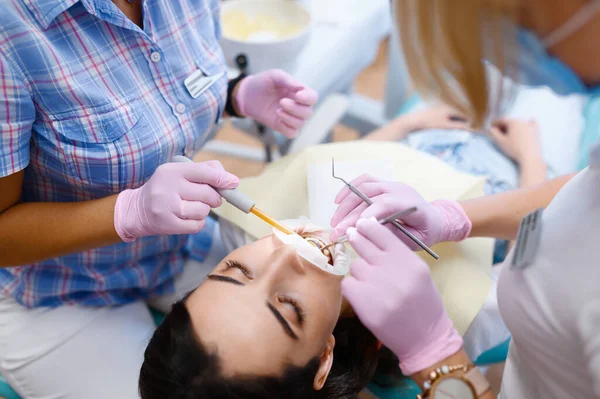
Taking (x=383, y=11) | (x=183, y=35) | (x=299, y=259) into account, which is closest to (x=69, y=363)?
(x=299, y=259)

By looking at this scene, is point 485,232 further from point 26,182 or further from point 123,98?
point 26,182

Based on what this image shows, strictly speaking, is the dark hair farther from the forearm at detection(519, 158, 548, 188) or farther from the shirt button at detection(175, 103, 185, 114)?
the forearm at detection(519, 158, 548, 188)

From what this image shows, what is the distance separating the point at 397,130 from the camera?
1.69 metres

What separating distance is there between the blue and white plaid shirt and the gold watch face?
2.38ft

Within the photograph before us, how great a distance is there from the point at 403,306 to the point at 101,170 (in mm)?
664

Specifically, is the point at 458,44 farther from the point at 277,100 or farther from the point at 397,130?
the point at 397,130

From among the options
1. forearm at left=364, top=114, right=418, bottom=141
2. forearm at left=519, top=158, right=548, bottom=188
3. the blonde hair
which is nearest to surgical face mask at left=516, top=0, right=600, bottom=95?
the blonde hair

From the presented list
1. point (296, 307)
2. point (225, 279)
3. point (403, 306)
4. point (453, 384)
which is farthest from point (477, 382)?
point (225, 279)

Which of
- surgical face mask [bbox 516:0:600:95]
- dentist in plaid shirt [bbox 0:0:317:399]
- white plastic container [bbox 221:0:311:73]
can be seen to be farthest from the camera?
white plastic container [bbox 221:0:311:73]

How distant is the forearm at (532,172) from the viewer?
1.49m

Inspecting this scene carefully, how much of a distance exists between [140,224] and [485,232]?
32.1 inches

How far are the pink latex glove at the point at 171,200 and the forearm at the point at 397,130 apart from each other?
0.82m

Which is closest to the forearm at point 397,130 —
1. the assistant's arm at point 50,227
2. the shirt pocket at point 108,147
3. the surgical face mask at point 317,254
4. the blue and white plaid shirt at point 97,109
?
the blue and white plaid shirt at point 97,109

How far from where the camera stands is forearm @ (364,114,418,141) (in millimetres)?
1680
